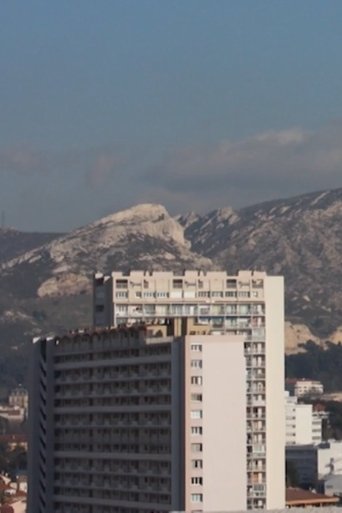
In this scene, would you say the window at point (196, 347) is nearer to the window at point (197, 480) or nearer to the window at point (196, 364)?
the window at point (196, 364)

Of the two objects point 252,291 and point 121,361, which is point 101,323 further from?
point 121,361

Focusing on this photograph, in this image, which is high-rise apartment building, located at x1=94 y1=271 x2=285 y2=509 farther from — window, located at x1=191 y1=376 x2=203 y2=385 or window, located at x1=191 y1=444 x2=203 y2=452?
window, located at x1=191 y1=444 x2=203 y2=452

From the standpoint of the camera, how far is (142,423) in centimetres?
10350

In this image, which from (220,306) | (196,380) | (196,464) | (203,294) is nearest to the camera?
(196,464)

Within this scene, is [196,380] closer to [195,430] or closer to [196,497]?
[195,430]

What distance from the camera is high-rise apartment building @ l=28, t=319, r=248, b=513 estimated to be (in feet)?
326

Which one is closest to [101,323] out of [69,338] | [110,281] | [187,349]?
[110,281]

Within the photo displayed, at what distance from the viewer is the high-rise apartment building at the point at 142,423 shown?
99.2 meters

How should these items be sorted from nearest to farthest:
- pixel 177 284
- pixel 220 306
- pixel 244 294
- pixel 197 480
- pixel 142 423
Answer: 1. pixel 197 480
2. pixel 142 423
3. pixel 244 294
4. pixel 220 306
5. pixel 177 284

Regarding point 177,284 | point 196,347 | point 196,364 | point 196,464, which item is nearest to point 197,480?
point 196,464

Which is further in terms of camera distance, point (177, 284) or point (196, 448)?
point (177, 284)

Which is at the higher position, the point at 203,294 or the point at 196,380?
the point at 203,294

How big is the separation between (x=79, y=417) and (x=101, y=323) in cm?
1371

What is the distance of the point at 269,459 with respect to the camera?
4412 inches
